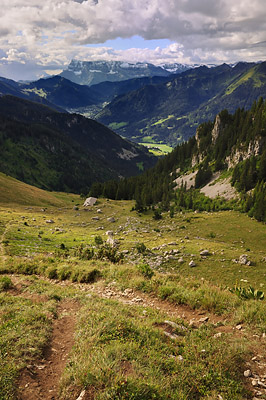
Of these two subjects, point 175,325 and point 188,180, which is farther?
point 188,180

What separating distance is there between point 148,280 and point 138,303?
3.14 metres

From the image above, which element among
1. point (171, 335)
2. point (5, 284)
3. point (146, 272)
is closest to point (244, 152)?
point (146, 272)

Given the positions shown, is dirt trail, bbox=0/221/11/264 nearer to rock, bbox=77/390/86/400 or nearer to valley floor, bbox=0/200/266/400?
valley floor, bbox=0/200/266/400

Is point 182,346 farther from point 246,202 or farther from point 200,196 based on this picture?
point 200,196

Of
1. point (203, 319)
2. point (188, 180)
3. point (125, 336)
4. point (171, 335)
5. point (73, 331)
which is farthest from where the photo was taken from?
point (188, 180)

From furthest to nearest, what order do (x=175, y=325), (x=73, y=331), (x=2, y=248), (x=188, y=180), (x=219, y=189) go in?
(x=188, y=180) → (x=219, y=189) → (x=2, y=248) → (x=175, y=325) → (x=73, y=331)

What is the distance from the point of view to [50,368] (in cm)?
858

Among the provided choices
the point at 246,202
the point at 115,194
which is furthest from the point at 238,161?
the point at 115,194

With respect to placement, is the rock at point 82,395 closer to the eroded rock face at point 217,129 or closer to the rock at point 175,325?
the rock at point 175,325

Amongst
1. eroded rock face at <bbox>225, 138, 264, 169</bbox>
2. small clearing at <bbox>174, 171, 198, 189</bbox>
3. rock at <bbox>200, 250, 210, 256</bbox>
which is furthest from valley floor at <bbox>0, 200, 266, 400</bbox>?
small clearing at <bbox>174, 171, 198, 189</bbox>

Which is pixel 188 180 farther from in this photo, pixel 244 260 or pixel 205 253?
pixel 244 260

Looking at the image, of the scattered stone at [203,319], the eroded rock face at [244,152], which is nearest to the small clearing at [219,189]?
the eroded rock face at [244,152]

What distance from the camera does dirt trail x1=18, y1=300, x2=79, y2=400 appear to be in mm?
7336

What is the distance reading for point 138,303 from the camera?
48.6ft
